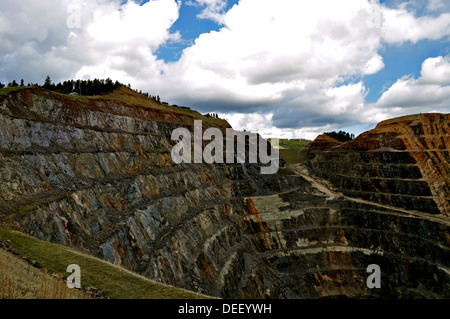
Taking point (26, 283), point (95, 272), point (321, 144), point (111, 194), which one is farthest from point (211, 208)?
point (321, 144)

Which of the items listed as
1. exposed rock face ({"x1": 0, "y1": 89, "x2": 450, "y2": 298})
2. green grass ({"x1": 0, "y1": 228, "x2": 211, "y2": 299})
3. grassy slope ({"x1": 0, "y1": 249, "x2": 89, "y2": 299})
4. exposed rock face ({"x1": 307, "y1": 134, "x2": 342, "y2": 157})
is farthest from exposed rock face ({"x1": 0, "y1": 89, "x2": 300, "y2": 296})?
exposed rock face ({"x1": 307, "y1": 134, "x2": 342, "y2": 157})

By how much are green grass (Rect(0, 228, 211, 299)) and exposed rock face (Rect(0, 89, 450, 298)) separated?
390 cm

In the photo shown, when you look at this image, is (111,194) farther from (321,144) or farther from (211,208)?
(321,144)

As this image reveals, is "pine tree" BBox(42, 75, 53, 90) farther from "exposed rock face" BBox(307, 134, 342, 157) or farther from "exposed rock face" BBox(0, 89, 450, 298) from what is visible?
"exposed rock face" BBox(307, 134, 342, 157)

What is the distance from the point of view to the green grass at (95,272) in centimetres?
1488

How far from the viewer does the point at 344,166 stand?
83.9m

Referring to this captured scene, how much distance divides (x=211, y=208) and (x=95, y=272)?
106 feet

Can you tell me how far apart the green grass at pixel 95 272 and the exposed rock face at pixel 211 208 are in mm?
3902

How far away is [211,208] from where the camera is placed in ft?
157

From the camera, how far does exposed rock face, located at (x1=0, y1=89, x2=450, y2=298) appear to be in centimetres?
2681

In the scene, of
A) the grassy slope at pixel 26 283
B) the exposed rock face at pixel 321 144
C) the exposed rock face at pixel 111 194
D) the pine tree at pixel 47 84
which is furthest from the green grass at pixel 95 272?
the exposed rock face at pixel 321 144

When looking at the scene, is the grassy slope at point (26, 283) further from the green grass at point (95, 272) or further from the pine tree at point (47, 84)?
the pine tree at point (47, 84)

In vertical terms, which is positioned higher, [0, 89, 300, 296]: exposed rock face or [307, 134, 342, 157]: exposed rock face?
[307, 134, 342, 157]: exposed rock face

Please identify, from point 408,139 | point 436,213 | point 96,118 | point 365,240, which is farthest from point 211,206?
point 408,139
